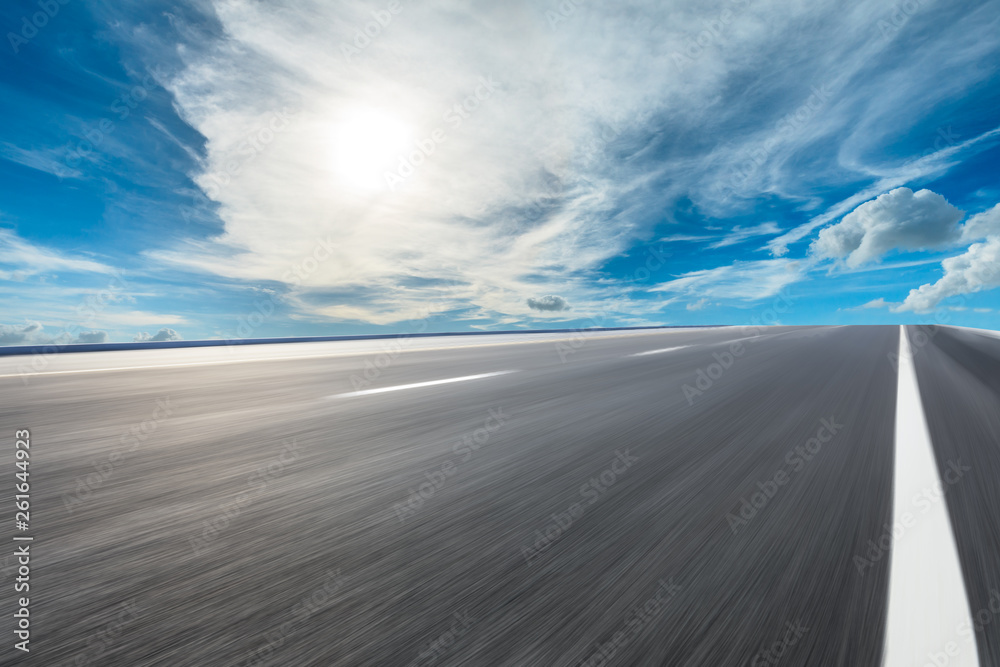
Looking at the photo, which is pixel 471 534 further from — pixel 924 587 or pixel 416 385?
pixel 416 385

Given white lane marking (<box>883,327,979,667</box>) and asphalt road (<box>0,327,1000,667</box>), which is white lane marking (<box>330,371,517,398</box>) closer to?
asphalt road (<box>0,327,1000,667</box>)

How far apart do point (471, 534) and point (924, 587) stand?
131cm

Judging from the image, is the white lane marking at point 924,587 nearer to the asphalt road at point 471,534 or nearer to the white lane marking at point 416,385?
the asphalt road at point 471,534

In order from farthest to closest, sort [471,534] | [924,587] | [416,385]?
[416,385] < [471,534] < [924,587]

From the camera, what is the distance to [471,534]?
145 cm

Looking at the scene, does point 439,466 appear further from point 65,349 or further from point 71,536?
point 65,349

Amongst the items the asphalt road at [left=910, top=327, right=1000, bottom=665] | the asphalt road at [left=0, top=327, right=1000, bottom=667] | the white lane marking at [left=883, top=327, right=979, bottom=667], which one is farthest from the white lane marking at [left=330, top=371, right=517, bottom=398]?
the asphalt road at [left=910, top=327, right=1000, bottom=665]

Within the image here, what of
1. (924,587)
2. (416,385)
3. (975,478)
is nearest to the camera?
(924,587)

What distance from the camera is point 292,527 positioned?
148cm

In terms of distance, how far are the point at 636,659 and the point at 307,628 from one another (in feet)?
2.49

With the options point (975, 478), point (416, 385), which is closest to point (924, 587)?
point (975, 478)

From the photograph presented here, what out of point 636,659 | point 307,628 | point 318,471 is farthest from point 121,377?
point 636,659

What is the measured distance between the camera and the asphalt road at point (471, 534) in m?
1.00

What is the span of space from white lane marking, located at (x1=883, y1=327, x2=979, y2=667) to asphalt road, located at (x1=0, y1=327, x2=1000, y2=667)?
0.12 feet
